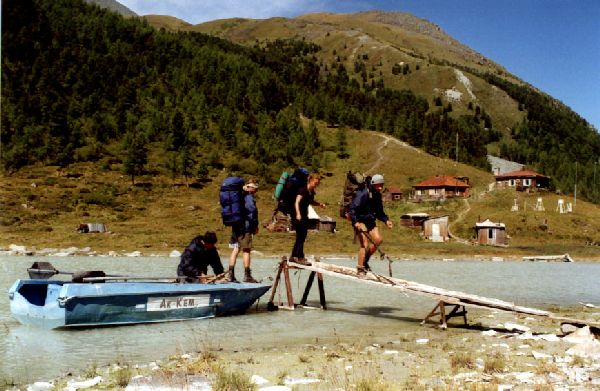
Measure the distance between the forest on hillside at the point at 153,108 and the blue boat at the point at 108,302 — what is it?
85085 millimetres

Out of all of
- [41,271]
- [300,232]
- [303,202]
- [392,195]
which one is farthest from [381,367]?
[392,195]

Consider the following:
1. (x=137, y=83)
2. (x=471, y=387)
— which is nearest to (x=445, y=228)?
(x=471, y=387)

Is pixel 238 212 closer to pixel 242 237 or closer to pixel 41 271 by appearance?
pixel 242 237

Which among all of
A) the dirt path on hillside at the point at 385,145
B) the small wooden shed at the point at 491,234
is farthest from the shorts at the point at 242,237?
the dirt path on hillside at the point at 385,145

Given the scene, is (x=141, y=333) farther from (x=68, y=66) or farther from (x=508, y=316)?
(x=68, y=66)

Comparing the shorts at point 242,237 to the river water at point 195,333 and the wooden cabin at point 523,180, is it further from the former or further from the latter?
the wooden cabin at point 523,180

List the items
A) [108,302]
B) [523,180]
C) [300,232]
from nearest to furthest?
[108,302] → [300,232] → [523,180]

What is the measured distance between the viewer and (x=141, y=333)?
14.1 m

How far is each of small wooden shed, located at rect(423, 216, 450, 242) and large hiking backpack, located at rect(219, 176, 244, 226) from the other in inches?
2818

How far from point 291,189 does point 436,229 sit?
72.5 meters

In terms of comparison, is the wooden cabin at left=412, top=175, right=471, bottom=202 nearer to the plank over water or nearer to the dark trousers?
the dark trousers

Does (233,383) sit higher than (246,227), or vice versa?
(246,227)

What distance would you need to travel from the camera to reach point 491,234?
271ft

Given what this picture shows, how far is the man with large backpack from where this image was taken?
16922mm
